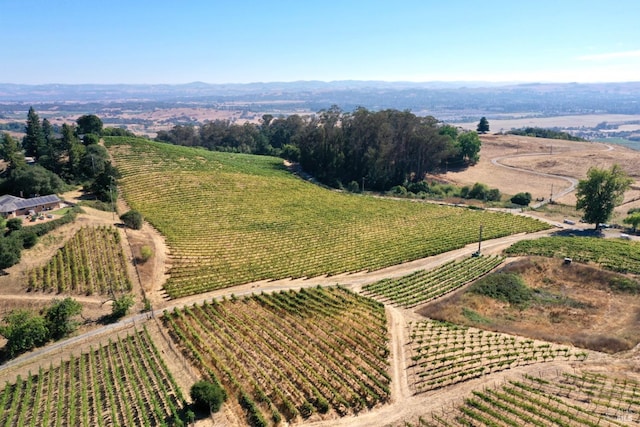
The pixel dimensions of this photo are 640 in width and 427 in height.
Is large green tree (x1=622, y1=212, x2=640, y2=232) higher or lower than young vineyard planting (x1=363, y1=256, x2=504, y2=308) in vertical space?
higher

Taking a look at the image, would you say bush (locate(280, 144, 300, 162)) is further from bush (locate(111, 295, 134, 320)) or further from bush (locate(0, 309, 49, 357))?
bush (locate(0, 309, 49, 357))

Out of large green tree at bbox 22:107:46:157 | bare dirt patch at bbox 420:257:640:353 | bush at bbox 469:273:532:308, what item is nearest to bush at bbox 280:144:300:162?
large green tree at bbox 22:107:46:157

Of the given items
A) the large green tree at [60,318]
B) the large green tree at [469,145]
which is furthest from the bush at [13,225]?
the large green tree at [469,145]

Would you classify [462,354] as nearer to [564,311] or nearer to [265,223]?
[564,311]

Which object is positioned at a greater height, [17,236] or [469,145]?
[469,145]

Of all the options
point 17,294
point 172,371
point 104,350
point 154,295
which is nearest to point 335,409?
point 172,371

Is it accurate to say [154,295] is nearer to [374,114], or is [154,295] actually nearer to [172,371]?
[172,371]

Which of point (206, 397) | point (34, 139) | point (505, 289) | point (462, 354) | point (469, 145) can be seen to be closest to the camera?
→ point (206, 397)

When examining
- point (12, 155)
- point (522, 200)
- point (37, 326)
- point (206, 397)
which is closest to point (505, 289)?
point (206, 397)
